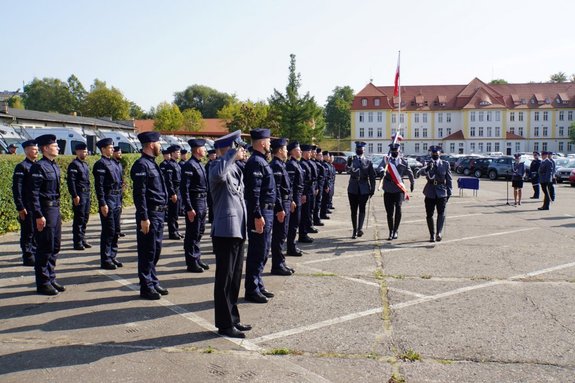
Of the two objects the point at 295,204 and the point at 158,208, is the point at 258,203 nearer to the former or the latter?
the point at 158,208

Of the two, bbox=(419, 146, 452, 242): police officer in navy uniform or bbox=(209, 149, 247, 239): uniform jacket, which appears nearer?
bbox=(209, 149, 247, 239): uniform jacket

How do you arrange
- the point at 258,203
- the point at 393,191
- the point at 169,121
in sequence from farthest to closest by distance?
the point at 169,121
the point at 393,191
the point at 258,203

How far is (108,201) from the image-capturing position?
9.11 m

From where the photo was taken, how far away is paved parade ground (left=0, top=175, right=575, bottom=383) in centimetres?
466

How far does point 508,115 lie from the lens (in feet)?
294

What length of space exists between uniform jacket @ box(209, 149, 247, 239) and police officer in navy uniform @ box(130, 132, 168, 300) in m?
1.70

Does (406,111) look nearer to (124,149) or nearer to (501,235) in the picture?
(124,149)

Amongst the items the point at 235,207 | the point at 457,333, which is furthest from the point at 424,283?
the point at 235,207

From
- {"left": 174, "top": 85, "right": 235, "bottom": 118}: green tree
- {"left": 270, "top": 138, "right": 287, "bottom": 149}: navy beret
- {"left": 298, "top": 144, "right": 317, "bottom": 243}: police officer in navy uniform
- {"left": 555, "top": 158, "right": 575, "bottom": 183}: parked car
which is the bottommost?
{"left": 555, "top": 158, "right": 575, "bottom": 183}: parked car

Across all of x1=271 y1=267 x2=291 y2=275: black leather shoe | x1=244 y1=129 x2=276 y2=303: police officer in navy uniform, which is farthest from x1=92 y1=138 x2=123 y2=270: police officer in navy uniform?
x1=244 y1=129 x2=276 y2=303: police officer in navy uniform

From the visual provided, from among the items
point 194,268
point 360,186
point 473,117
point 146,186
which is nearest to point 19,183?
point 146,186

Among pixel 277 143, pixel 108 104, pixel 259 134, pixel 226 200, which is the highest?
pixel 108 104

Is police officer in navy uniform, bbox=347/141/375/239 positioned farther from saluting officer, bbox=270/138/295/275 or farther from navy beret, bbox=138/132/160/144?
navy beret, bbox=138/132/160/144

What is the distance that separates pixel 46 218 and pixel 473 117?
8909 centimetres
